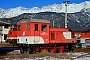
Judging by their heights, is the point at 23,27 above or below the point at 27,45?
above

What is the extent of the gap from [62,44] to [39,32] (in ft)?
10.7

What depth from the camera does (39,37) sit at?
2250 centimetres

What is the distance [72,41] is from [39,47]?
4.22 metres

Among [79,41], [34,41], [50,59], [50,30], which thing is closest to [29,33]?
[34,41]

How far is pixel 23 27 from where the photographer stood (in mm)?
22750

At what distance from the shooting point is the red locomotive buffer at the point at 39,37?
22188mm

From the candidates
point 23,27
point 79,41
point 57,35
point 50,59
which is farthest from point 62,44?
point 79,41

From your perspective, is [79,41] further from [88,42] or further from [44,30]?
[44,30]

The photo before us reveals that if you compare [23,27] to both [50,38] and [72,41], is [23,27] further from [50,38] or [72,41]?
[72,41]

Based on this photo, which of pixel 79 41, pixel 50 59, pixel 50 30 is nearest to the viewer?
pixel 50 59

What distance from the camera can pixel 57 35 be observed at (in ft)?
79.8

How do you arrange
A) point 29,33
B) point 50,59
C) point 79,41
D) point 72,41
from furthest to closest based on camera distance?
point 79,41 < point 72,41 < point 29,33 < point 50,59

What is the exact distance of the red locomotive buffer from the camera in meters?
22.2

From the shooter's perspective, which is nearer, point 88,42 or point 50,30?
point 50,30
